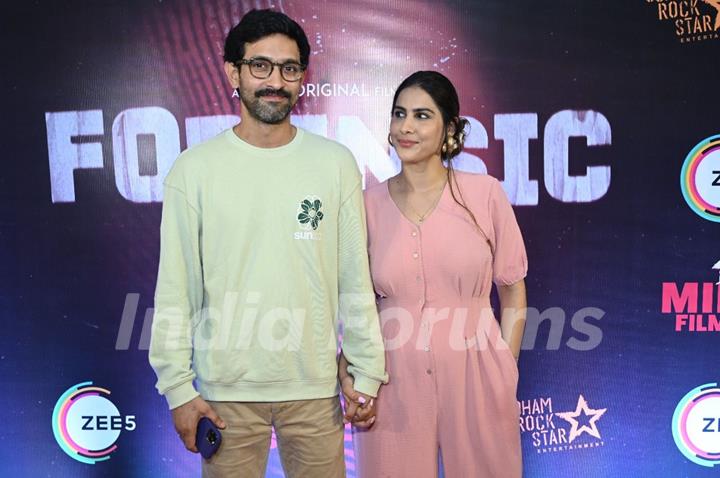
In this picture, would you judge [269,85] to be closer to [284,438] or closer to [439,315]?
[439,315]

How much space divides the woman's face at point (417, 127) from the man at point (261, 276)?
276mm

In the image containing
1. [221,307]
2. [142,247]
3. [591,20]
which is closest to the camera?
[221,307]

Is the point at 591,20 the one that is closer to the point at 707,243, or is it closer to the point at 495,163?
the point at 495,163

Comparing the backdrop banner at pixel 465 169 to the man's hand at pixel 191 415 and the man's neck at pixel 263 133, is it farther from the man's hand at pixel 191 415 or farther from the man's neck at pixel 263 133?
the man's hand at pixel 191 415

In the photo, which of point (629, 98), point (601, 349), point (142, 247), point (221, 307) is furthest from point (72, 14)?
point (601, 349)

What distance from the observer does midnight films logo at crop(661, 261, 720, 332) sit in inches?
114

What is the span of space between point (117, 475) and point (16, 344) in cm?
79

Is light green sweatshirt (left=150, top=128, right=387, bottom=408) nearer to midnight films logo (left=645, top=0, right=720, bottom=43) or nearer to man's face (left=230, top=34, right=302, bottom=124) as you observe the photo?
man's face (left=230, top=34, right=302, bottom=124)

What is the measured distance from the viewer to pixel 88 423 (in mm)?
3053

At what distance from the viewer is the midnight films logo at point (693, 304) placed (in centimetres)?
289

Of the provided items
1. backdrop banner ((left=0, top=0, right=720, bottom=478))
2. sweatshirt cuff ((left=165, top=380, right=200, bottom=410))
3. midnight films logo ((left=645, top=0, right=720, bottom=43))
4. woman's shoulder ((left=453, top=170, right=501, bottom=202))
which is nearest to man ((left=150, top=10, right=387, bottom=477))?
sweatshirt cuff ((left=165, top=380, right=200, bottom=410))

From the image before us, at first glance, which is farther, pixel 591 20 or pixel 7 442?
pixel 7 442

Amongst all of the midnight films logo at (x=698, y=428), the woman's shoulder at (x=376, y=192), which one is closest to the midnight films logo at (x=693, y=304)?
the midnight films logo at (x=698, y=428)

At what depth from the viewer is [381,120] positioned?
2895 mm
